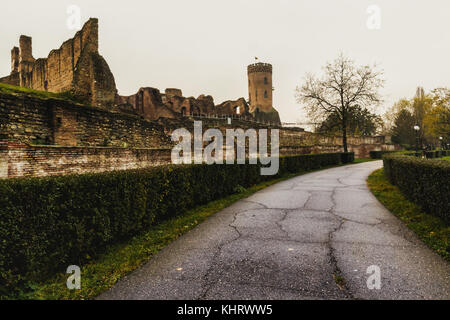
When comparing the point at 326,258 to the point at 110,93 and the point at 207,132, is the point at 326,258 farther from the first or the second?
the point at 110,93

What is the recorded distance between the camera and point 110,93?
17.2 meters

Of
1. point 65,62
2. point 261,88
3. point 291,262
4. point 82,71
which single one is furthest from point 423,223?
point 261,88

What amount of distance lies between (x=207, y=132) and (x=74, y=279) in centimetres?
1423

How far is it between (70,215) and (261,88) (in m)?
60.0

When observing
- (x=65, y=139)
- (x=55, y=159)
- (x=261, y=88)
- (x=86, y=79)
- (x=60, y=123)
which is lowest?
(x=55, y=159)

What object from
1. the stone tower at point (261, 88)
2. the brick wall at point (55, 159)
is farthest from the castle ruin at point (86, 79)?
the stone tower at point (261, 88)

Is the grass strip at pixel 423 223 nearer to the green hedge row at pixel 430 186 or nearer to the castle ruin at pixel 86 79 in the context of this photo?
the green hedge row at pixel 430 186

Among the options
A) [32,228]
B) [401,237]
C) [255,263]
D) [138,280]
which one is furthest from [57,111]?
[401,237]

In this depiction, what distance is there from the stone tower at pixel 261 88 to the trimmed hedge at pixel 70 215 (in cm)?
5549

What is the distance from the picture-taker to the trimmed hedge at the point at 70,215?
263 centimetres

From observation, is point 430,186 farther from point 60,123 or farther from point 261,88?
point 261,88

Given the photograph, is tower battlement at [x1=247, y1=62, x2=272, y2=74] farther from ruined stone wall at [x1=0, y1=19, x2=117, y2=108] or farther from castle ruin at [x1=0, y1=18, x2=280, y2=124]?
ruined stone wall at [x1=0, y1=19, x2=117, y2=108]

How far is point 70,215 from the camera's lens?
10.5ft

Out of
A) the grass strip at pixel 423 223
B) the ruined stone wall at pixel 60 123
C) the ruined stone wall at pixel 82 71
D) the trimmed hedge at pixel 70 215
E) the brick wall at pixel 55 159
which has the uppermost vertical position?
the ruined stone wall at pixel 82 71
